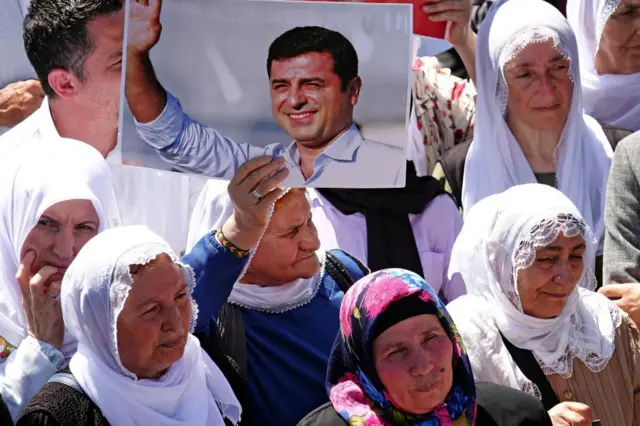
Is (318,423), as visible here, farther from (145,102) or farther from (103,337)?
(145,102)

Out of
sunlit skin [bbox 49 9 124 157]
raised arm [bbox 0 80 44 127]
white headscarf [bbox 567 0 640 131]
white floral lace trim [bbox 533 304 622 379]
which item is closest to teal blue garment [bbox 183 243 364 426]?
white floral lace trim [bbox 533 304 622 379]

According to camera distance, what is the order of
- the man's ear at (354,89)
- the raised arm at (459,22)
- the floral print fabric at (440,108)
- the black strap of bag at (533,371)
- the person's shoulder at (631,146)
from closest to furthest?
the man's ear at (354,89)
the black strap of bag at (533,371)
the person's shoulder at (631,146)
the raised arm at (459,22)
the floral print fabric at (440,108)

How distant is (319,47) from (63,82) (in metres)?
1.25

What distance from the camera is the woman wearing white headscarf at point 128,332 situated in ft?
13.3

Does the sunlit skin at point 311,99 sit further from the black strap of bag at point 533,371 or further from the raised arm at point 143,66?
the black strap of bag at point 533,371

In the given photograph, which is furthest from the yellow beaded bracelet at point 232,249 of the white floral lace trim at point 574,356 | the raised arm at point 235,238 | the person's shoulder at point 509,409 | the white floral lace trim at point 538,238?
the white floral lace trim at point 574,356

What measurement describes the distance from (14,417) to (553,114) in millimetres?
2595

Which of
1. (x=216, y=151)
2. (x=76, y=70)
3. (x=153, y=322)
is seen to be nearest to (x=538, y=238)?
(x=216, y=151)

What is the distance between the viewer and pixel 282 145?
4465 mm

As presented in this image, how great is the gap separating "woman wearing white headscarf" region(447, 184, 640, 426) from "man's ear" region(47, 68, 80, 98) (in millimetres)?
1581

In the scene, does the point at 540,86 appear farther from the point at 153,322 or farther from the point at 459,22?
the point at 153,322

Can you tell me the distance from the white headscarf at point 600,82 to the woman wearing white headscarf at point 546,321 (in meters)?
1.49

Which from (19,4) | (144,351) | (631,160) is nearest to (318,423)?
(144,351)

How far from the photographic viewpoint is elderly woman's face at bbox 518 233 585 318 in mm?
4820
